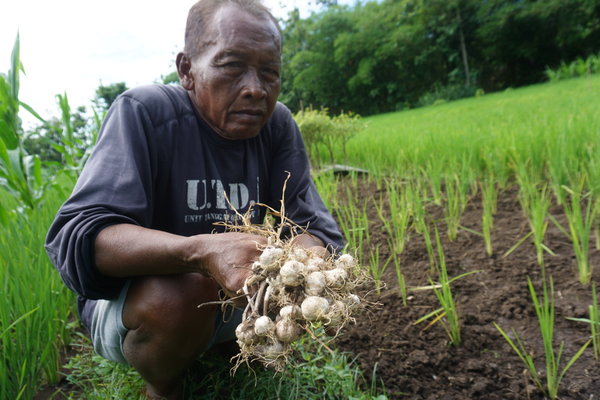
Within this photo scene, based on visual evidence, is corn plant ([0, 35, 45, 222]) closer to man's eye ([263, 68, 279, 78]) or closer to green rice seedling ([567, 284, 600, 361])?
man's eye ([263, 68, 279, 78])

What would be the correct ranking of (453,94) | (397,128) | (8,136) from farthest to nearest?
(453,94) → (397,128) → (8,136)

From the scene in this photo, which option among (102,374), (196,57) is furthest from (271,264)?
(102,374)

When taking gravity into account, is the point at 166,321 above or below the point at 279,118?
below

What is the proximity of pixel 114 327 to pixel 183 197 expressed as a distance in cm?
42

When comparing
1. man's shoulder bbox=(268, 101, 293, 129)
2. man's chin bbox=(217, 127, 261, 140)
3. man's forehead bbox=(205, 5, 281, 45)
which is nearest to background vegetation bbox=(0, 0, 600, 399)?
man's shoulder bbox=(268, 101, 293, 129)

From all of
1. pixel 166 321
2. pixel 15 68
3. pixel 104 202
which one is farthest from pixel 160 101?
pixel 15 68

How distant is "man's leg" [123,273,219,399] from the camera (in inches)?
42.8

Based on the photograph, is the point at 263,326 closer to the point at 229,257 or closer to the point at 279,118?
the point at 229,257

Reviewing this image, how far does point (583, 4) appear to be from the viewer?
1728 centimetres

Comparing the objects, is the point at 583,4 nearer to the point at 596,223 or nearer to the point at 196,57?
the point at 596,223

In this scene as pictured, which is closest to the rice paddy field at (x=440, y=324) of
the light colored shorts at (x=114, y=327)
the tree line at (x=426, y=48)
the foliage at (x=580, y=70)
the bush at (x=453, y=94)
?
the light colored shorts at (x=114, y=327)

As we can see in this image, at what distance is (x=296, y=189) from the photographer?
1.50 meters

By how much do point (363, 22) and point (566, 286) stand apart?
2496 cm

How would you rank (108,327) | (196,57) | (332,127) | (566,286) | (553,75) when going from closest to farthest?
(108,327) < (196,57) < (566,286) < (332,127) < (553,75)
